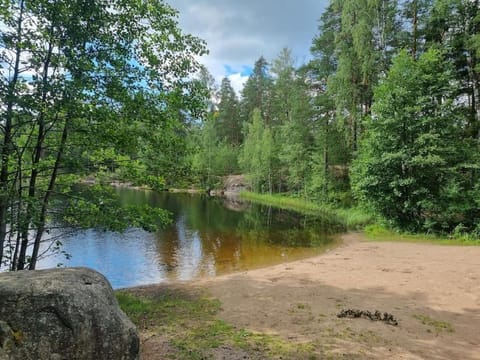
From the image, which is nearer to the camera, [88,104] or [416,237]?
[88,104]

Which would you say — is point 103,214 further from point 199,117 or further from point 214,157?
point 214,157

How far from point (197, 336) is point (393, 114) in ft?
50.3

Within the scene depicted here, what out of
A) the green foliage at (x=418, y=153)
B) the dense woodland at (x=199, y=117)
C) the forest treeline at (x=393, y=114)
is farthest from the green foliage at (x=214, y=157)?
the green foliage at (x=418, y=153)

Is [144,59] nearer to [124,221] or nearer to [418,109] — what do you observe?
[124,221]

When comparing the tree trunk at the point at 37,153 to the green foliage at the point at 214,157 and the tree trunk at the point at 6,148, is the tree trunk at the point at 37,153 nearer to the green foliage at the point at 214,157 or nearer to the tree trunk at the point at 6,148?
the tree trunk at the point at 6,148

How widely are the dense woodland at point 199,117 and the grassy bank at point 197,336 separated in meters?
1.84

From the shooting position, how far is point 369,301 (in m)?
7.25

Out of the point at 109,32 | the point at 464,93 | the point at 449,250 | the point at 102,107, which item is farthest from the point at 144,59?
the point at 464,93

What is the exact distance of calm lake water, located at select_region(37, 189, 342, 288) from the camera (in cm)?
1190

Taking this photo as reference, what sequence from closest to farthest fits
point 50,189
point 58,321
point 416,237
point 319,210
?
point 58,321 < point 50,189 < point 416,237 < point 319,210

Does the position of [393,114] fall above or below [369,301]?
above

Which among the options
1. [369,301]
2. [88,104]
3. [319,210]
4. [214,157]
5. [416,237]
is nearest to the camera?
[88,104]

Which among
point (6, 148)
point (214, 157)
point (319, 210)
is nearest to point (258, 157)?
point (214, 157)

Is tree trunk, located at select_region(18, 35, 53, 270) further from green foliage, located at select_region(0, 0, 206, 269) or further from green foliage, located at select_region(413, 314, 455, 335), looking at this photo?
green foliage, located at select_region(413, 314, 455, 335)
